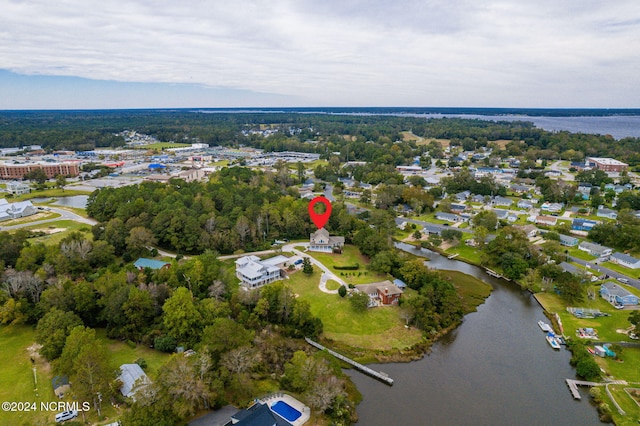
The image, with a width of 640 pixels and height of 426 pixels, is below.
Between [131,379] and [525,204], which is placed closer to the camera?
[131,379]

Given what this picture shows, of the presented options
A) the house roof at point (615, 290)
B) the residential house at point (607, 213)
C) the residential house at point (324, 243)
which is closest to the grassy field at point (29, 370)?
the residential house at point (324, 243)

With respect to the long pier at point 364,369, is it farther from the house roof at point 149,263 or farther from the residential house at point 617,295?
the residential house at point 617,295

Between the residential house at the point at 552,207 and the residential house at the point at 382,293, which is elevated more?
the residential house at the point at 552,207

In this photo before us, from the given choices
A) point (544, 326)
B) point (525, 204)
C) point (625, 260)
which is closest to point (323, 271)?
point (544, 326)

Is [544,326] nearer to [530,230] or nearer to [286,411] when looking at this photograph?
[530,230]

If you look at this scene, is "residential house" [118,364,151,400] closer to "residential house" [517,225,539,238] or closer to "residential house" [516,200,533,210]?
"residential house" [517,225,539,238]

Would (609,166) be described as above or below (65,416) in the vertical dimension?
above
